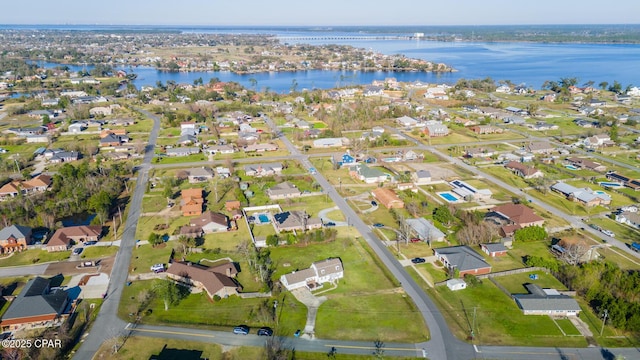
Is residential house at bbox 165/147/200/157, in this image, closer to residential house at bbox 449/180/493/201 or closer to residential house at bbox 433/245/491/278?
residential house at bbox 449/180/493/201

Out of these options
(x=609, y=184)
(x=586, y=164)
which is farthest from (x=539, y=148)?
(x=609, y=184)

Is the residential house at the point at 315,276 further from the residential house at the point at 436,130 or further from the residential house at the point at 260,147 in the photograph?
the residential house at the point at 436,130

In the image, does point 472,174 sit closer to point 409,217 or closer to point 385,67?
point 409,217

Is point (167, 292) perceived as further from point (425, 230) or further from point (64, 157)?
point (64, 157)

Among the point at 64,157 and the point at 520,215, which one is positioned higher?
the point at 64,157

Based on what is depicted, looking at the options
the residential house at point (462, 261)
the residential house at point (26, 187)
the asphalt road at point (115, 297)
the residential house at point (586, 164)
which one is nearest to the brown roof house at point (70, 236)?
the asphalt road at point (115, 297)

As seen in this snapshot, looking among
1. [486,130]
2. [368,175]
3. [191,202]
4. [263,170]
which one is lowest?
[191,202]
